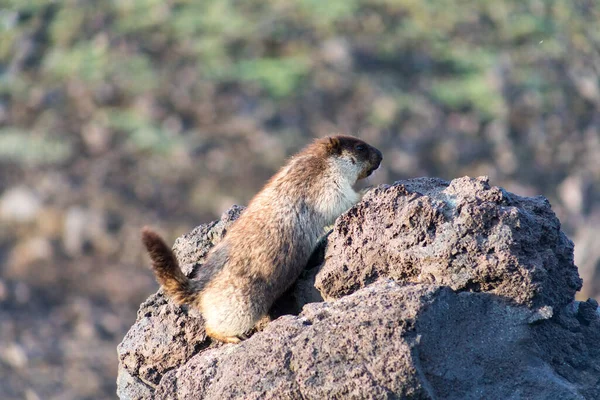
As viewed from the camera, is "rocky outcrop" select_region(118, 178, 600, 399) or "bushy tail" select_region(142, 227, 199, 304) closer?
"rocky outcrop" select_region(118, 178, 600, 399)

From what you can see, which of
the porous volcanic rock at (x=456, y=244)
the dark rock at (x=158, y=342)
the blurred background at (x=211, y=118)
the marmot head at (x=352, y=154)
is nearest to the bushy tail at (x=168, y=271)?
the dark rock at (x=158, y=342)

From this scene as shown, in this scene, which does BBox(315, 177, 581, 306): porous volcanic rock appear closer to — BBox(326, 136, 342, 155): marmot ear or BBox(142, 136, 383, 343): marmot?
BBox(142, 136, 383, 343): marmot

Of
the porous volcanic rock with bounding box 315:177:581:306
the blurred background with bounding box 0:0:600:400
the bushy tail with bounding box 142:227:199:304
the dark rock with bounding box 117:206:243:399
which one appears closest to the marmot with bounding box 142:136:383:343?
the bushy tail with bounding box 142:227:199:304

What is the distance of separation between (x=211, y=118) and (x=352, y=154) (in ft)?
48.7

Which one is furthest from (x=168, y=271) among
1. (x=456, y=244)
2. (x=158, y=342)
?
(x=456, y=244)

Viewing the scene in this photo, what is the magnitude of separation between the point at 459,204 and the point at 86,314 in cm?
1331

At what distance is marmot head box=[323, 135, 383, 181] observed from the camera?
8.09 meters

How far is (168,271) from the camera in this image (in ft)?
23.6

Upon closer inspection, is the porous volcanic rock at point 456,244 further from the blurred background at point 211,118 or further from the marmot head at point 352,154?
the blurred background at point 211,118

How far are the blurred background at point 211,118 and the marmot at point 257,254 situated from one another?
10.1 m

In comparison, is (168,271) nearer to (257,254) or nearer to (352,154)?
(257,254)

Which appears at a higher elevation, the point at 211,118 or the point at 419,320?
the point at 211,118

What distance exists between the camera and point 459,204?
256 inches

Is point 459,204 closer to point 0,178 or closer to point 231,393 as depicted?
point 231,393
